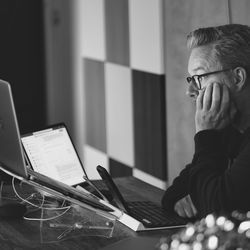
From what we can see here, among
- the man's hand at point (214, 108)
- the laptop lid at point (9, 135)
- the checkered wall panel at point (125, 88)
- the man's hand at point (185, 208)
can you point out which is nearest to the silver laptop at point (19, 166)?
the laptop lid at point (9, 135)

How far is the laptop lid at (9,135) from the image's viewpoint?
191 cm

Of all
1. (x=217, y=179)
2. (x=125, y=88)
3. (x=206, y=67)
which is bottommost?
(x=125, y=88)

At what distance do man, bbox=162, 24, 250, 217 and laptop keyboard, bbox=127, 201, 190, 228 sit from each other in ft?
0.12

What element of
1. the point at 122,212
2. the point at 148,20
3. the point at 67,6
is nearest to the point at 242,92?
the point at 122,212

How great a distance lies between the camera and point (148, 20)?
11.8 ft

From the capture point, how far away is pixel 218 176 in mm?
1839

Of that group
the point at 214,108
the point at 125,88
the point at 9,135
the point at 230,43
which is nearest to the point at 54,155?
the point at 9,135

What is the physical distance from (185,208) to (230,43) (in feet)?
1.56

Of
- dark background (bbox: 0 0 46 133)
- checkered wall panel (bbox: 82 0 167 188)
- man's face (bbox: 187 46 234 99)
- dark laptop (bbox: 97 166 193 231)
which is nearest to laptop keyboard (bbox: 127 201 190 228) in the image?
dark laptop (bbox: 97 166 193 231)

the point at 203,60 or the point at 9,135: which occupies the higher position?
the point at 203,60

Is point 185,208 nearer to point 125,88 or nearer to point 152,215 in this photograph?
point 152,215

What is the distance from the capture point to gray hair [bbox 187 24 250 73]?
6.38 ft

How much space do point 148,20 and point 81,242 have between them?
6.69ft

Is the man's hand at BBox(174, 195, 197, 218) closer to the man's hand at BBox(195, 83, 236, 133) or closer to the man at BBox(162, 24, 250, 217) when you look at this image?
the man at BBox(162, 24, 250, 217)
